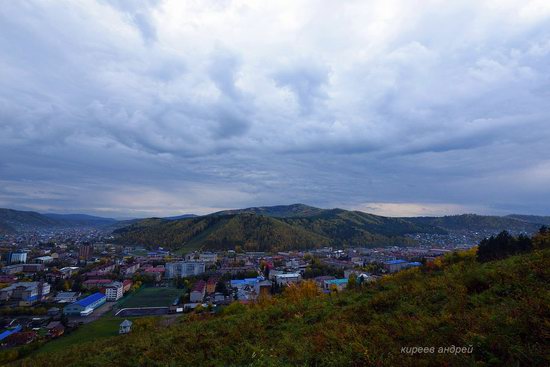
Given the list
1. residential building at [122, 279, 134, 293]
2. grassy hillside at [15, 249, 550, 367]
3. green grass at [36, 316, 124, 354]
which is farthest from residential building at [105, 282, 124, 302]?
grassy hillside at [15, 249, 550, 367]

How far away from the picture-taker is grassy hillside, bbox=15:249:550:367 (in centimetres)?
581

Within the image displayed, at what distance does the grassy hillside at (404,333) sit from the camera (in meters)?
5.81

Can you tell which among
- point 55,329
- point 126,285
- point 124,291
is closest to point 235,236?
point 126,285

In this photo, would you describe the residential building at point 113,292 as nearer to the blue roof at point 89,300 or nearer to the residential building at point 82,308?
the blue roof at point 89,300

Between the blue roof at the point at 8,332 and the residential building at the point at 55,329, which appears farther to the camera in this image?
the residential building at the point at 55,329

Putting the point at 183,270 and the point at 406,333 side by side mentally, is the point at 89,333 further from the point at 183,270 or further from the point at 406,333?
the point at 183,270

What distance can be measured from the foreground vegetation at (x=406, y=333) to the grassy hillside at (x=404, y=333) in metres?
0.02

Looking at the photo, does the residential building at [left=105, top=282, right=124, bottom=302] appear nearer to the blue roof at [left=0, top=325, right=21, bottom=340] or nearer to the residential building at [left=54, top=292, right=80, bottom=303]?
the residential building at [left=54, top=292, right=80, bottom=303]

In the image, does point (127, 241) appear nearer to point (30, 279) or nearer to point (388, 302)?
point (30, 279)

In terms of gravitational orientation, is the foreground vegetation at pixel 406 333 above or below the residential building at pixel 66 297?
above

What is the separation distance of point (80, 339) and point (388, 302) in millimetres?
41117

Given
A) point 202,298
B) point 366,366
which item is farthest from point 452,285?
point 202,298

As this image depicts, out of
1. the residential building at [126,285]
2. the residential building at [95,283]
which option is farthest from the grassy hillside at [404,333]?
the residential building at [95,283]

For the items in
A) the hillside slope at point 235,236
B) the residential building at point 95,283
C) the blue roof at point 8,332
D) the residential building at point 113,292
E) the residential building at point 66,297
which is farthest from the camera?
the hillside slope at point 235,236
